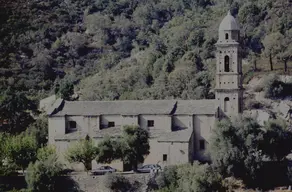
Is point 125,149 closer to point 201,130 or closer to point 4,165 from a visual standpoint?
point 201,130

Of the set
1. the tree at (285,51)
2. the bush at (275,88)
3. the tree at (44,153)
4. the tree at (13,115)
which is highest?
the tree at (285,51)

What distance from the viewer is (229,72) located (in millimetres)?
55656

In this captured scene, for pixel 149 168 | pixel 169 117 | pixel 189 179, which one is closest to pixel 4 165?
pixel 149 168

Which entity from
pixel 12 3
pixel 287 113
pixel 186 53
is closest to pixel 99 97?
pixel 186 53

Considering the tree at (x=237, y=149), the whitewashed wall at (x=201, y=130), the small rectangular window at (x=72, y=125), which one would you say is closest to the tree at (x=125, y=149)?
the whitewashed wall at (x=201, y=130)

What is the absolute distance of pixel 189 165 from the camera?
49.2 m

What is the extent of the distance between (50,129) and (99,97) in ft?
81.3

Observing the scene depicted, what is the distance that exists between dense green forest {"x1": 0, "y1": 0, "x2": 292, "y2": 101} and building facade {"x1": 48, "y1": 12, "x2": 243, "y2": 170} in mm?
12903

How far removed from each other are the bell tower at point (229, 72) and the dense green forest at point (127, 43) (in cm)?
1642

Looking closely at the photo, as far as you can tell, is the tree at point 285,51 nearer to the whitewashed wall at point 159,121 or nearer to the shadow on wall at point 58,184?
the whitewashed wall at point 159,121

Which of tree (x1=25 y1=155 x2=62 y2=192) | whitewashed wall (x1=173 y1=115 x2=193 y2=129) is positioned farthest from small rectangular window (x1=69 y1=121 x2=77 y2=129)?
whitewashed wall (x1=173 y1=115 x2=193 y2=129)

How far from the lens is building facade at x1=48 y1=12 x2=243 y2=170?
54.1 metres

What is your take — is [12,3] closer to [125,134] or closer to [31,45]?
[125,134]

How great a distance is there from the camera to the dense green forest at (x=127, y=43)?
7962 centimetres
